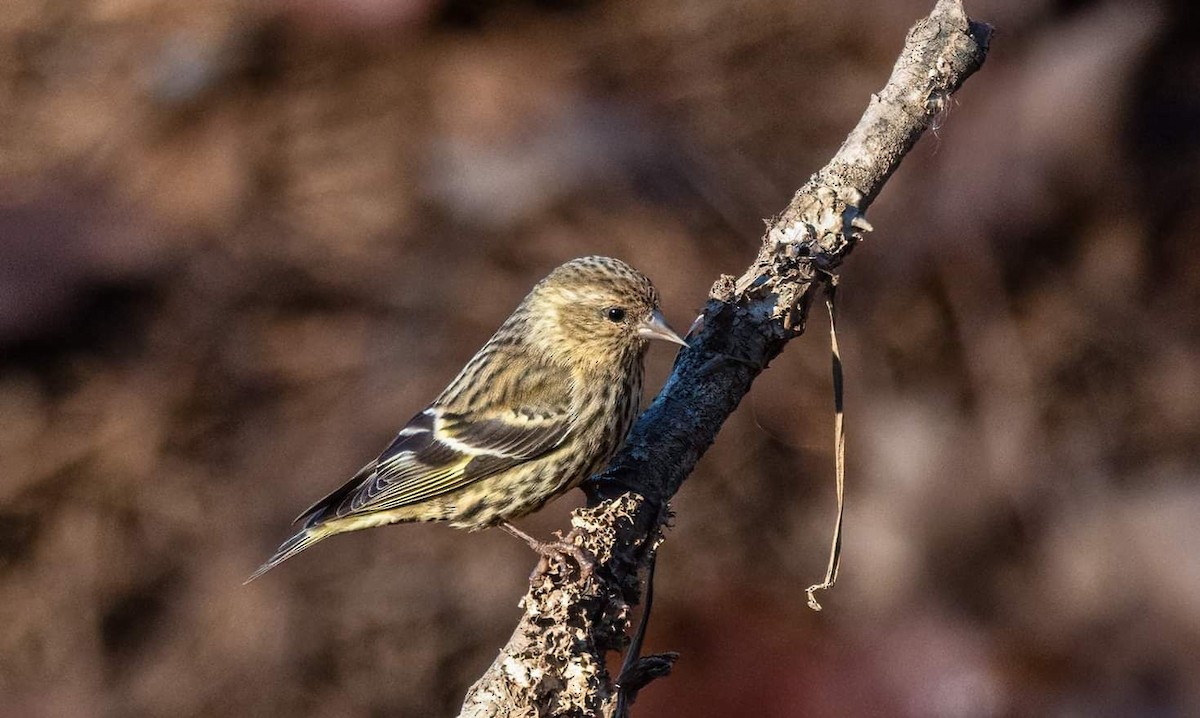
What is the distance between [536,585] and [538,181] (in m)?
4.47

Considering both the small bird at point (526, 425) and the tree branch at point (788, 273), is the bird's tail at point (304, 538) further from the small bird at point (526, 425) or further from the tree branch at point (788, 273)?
the tree branch at point (788, 273)

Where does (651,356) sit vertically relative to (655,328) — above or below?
above

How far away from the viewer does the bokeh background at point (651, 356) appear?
6066 mm

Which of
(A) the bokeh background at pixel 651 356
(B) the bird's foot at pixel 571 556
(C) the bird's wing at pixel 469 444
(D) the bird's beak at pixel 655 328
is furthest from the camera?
(A) the bokeh background at pixel 651 356

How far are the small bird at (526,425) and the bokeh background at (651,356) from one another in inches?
76.0

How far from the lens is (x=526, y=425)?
385 cm

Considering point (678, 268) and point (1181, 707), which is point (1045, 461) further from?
point (678, 268)

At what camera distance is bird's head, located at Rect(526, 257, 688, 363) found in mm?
3799

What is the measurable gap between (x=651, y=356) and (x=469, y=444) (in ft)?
8.27

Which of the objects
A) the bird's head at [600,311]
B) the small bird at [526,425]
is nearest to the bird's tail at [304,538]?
the small bird at [526,425]

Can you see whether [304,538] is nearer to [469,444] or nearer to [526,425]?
[469,444]

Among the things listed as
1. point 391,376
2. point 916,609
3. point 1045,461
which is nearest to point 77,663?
point 391,376

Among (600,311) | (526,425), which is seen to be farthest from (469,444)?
(600,311)

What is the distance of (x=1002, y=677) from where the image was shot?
5922mm
